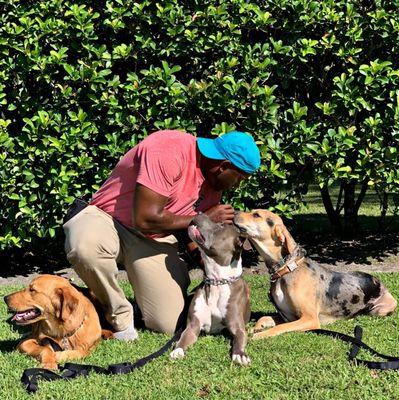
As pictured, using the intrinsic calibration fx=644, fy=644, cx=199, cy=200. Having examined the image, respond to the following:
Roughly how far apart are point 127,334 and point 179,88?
301 centimetres

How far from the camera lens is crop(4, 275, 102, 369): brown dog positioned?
16.1ft

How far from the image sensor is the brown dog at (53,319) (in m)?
4.89

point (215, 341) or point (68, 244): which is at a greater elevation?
point (68, 244)

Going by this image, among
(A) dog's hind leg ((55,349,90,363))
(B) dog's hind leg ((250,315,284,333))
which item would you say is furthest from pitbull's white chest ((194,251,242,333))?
(A) dog's hind leg ((55,349,90,363))

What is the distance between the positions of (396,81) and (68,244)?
13.9 ft

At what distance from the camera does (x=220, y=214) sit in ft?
18.9

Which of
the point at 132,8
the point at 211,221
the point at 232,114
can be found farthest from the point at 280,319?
the point at 132,8

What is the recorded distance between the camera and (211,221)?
5.64 meters

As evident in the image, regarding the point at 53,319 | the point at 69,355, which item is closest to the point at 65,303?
the point at 53,319

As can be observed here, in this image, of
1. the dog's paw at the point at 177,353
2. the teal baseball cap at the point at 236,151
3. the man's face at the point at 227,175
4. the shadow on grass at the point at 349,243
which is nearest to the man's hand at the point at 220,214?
the man's face at the point at 227,175

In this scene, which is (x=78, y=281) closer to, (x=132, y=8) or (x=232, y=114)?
(x=232, y=114)

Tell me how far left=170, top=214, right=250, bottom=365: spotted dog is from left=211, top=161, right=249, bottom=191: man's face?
373 mm

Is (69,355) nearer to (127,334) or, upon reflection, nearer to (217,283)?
(127,334)

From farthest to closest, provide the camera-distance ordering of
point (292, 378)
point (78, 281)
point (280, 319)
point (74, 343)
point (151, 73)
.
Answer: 1. point (78, 281)
2. point (151, 73)
3. point (280, 319)
4. point (74, 343)
5. point (292, 378)
